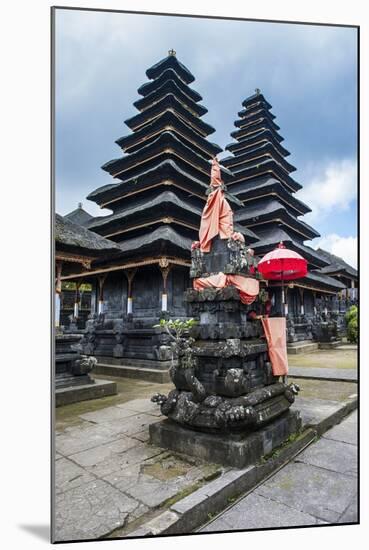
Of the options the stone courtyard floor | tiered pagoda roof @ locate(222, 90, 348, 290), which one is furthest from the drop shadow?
tiered pagoda roof @ locate(222, 90, 348, 290)

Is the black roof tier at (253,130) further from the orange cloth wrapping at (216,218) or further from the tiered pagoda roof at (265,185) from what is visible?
the orange cloth wrapping at (216,218)

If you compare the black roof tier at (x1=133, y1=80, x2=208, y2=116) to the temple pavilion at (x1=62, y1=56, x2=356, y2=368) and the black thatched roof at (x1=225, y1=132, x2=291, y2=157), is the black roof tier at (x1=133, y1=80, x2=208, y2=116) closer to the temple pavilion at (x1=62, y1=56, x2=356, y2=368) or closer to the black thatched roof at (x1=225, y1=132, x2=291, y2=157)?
the temple pavilion at (x1=62, y1=56, x2=356, y2=368)

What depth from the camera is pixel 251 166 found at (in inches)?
844

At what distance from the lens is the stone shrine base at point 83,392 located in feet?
22.3

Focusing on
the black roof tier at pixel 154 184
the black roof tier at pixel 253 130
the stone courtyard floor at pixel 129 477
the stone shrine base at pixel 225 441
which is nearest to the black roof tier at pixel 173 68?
the black roof tier at pixel 154 184

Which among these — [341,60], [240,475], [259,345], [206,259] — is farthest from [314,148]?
[240,475]

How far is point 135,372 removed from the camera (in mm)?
10438

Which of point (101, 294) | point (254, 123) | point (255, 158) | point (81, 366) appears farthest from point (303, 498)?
point (254, 123)

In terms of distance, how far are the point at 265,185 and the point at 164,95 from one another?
8.34m

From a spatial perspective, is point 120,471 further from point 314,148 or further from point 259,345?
point 314,148

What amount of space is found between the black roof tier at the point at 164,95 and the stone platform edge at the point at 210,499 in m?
13.3

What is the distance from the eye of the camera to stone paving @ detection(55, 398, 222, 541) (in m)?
2.71

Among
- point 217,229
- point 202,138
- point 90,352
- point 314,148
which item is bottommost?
point 90,352

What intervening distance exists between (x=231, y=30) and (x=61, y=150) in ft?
7.31
